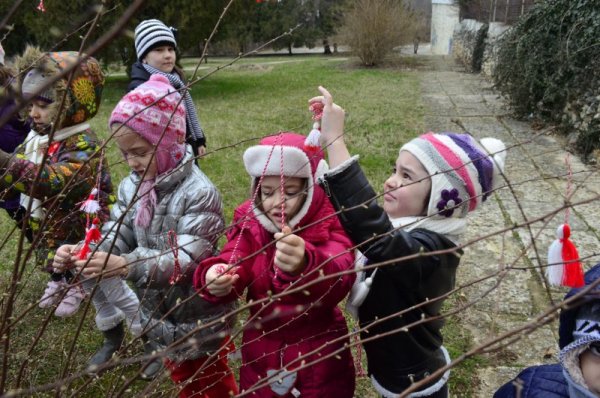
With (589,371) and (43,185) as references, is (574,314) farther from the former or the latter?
(43,185)

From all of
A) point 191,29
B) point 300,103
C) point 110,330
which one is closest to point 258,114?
point 300,103

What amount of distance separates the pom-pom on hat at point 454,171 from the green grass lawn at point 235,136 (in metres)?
0.27

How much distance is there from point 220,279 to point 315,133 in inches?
19.7

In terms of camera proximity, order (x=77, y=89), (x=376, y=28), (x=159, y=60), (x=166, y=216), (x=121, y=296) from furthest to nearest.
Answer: (x=376, y=28) → (x=159, y=60) → (x=77, y=89) → (x=121, y=296) → (x=166, y=216)

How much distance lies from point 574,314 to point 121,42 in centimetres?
1146

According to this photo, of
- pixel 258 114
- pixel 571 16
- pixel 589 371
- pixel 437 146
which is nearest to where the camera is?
pixel 589 371

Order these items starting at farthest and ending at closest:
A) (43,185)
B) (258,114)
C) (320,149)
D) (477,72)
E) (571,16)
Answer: (477,72), (258,114), (571,16), (43,185), (320,149)

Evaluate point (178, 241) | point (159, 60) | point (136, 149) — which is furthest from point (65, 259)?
point (159, 60)

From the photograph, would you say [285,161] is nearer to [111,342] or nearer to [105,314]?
[105,314]

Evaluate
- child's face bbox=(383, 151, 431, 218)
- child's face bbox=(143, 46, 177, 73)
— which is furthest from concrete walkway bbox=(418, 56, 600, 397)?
child's face bbox=(143, 46, 177, 73)

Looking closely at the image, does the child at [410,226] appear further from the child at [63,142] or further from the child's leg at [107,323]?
the child's leg at [107,323]

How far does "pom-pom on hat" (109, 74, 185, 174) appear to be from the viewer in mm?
1877

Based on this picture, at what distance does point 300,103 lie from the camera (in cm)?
1009

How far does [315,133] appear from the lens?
4.84 feet
